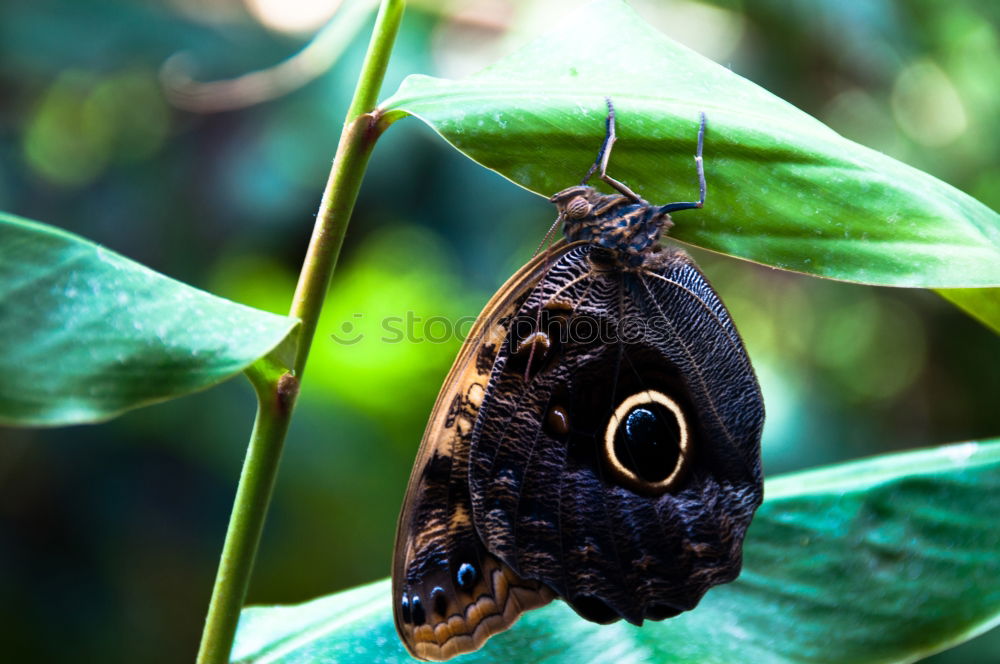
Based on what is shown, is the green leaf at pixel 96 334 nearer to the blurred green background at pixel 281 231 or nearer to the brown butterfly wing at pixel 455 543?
the brown butterfly wing at pixel 455 543

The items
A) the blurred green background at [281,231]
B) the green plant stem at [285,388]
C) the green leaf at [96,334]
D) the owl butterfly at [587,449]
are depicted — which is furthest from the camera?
the blurred green background at [281,231]

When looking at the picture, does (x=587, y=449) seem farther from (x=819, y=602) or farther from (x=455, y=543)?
(x=819, y=602)

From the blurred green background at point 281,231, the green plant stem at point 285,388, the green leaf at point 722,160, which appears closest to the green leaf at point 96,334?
the green plant stem at point 285,388

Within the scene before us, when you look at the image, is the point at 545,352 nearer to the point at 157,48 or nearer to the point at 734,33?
the point at 157,48

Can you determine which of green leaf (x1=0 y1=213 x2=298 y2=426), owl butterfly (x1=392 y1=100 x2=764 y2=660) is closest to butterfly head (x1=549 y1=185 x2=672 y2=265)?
owl butterfly (x1=392 y1=100 x2=764 y2=660)

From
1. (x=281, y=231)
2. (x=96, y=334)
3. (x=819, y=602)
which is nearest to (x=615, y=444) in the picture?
(x=819, y=602)

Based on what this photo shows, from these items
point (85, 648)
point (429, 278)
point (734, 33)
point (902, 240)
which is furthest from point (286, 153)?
point (902, 240)
